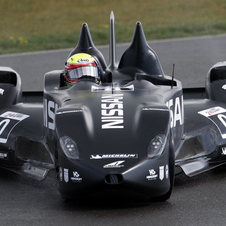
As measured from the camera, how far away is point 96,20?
23.2 m

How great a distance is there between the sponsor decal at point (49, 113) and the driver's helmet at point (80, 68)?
1.60ft

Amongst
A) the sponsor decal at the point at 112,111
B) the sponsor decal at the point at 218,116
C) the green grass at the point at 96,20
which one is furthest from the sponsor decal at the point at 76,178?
the green grass at the point at 96,20

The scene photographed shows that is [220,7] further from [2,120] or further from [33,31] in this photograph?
[2,120]

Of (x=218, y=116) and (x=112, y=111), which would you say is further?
(x=218, y=116)

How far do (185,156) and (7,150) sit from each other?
1794mm

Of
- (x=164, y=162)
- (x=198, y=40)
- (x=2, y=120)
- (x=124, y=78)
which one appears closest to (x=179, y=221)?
(x=164, y=162)

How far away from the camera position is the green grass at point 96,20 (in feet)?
54.0

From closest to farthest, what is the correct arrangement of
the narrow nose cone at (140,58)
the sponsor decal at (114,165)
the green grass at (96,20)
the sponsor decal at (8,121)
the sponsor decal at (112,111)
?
the sponsor decal at (114,165) < the sponsor decal at (112,111) < the sponsor decal at (8,121) < the narrow nose cone at (140,58) < the green grass at (96,20)

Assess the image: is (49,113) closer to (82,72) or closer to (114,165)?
(82,72)

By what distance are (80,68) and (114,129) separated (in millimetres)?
1431

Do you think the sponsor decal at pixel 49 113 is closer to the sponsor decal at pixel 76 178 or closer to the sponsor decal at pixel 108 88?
the sponsor decal at pixel 108 88

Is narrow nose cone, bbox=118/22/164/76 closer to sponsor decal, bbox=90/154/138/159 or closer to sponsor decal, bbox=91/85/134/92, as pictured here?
sponsor decal, bbox=91/85/134/92

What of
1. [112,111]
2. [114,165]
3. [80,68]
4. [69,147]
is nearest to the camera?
[114,165]

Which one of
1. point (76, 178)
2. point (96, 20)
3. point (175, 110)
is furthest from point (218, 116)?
point (96, 20)
